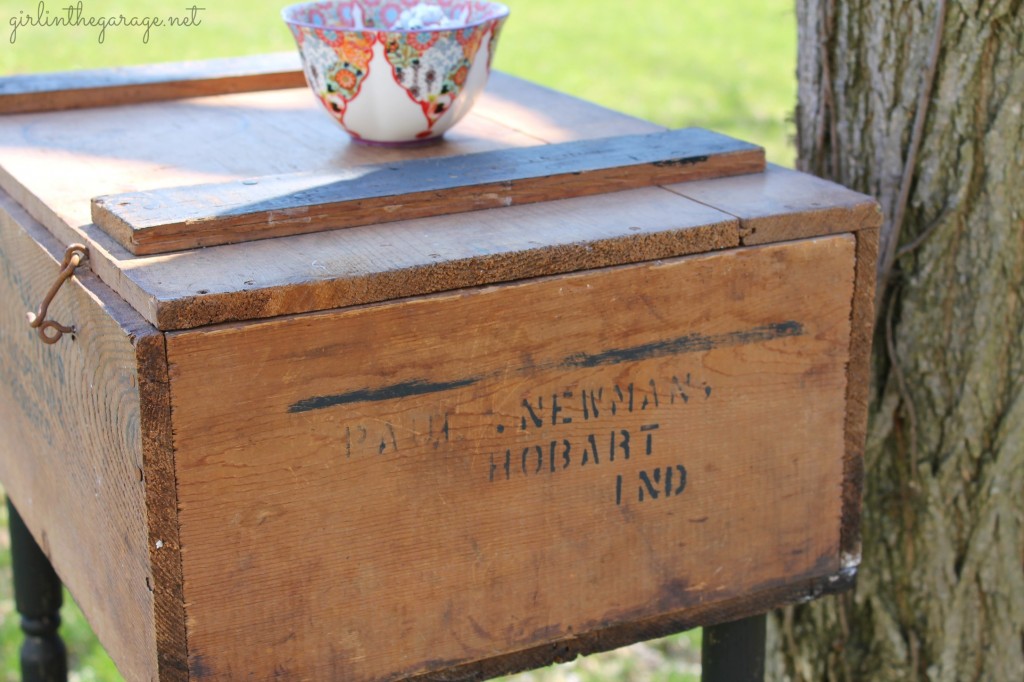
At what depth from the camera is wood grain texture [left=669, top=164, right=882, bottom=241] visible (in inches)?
46.0

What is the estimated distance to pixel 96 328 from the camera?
3.46 ft

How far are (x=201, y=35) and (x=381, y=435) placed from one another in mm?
5116

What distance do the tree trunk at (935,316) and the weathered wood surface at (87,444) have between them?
859mm

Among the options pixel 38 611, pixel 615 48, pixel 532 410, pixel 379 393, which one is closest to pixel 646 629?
pixel 532 410

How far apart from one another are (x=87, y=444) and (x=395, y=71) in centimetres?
49

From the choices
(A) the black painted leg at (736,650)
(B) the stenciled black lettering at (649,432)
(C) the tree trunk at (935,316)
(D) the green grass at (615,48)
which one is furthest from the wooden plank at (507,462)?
(D) the green grass at (615,48)

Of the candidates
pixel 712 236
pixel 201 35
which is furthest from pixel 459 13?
pixel 201 35

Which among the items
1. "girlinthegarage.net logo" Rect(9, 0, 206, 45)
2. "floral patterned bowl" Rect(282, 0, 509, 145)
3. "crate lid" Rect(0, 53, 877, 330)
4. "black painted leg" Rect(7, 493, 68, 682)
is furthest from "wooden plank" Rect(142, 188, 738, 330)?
"black painted leg" Rect(7, 493, 68, 682)

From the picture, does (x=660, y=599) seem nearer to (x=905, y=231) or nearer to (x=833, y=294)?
(x=833, y=294)

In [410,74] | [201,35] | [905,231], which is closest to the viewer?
[410,74]

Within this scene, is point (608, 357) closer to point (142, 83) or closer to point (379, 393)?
point (379, 393)

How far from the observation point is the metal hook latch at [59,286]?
107 cm

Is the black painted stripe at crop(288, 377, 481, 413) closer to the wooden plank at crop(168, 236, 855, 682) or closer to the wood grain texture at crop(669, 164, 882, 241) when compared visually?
the wooden plank at crop(168, 236, 855, 682)

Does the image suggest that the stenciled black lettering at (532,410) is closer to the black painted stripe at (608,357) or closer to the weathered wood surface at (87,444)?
the black painted stripe at (608,357)
